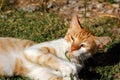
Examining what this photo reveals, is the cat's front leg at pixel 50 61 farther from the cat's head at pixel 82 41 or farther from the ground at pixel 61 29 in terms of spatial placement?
the ground at pixel 61 29

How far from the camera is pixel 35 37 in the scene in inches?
243

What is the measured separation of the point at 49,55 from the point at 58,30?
167cm

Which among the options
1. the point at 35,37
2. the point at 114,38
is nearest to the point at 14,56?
the point at 35,37

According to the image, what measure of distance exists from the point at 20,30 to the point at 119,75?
178 centimetres

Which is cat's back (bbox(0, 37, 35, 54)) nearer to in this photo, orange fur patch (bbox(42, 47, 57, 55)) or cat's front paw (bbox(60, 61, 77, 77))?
orange fur patch (bbox(42, 47, 57, 55))

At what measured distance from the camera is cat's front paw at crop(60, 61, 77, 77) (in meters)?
4.67

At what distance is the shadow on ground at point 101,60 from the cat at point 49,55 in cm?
22

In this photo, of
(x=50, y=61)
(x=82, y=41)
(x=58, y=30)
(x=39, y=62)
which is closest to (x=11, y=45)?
(x=39, y=62)

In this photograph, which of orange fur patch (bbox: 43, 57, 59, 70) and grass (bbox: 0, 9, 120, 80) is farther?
→ grass (bbox: 0, 9, 120, 80)

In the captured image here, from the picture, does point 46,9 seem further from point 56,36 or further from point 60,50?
point 60,50

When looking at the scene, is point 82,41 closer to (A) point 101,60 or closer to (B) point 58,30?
(A) point 101,60

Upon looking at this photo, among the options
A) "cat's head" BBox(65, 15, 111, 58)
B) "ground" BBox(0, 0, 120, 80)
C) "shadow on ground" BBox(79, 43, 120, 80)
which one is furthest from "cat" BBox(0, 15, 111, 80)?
"ground" BBox(0, 0, 120, 80)

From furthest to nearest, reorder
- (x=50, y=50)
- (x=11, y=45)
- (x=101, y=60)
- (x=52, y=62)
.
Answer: (x=101, y=60)
(x=11, y=45)
(x=50, y=50)
(x=52, y=62)

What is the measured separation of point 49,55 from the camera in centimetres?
487
